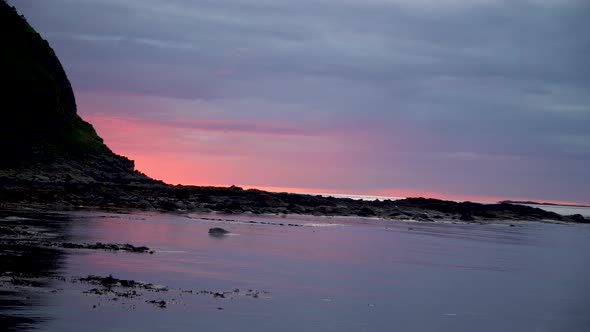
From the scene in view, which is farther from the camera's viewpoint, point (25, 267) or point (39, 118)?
point (39, 118)

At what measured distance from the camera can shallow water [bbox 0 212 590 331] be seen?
75.3 feet

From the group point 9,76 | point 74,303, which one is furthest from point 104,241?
point 9,76

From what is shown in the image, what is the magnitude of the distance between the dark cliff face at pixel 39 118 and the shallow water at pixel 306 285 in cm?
5854

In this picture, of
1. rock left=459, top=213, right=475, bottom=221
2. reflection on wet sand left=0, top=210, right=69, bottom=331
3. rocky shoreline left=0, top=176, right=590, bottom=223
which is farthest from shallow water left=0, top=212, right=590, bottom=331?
rock left=459, top=213, right=475, bottom=221

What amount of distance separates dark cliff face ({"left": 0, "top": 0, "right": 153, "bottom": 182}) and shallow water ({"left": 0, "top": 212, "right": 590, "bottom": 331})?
58.5 m

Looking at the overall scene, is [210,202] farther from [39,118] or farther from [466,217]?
[466,217]

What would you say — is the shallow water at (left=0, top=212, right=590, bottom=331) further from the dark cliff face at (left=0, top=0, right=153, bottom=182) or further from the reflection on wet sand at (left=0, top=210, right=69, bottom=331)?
the dark cliff face at (left=0, top=0, right=153, bottom=182)

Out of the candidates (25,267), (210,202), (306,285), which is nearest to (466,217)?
(210,202)

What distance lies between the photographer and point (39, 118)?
124 metres

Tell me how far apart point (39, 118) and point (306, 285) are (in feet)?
338

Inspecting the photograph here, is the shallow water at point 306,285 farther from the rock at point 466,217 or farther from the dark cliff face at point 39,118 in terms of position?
the rock at point 466,217

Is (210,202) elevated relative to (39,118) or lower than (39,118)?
lower

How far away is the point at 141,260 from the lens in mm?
35281

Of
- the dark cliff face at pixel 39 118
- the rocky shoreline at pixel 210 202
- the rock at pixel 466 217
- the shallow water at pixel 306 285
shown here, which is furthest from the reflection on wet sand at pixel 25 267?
the rock at pixel 466 217
